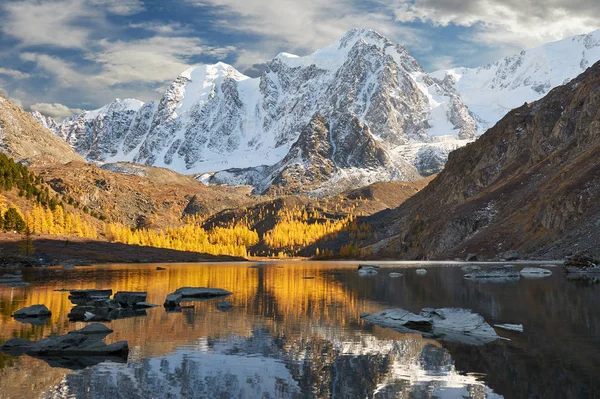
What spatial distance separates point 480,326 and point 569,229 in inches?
4523

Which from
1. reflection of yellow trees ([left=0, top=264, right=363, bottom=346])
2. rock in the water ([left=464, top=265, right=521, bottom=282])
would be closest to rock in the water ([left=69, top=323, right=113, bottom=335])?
reflection of yellow trees ([left=0, top=264, right=363, bottom=346])

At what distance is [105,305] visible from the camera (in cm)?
6022

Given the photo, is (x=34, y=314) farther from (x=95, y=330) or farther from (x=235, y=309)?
(x=235, y=309)

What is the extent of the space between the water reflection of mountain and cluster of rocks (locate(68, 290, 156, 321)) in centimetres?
1877

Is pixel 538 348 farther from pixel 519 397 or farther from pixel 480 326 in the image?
pixel 519 397

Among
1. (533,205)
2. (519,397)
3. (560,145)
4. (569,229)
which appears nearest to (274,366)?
(519,397)

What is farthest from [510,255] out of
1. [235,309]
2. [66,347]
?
[66,347]

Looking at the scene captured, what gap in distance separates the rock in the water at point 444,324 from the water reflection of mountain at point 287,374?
363 cm

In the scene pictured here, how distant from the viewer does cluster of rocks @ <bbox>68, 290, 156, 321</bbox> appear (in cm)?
5228

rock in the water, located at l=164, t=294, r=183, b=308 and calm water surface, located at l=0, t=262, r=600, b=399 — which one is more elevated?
rock in the water, located at l=164, t=294, r=183, b=308

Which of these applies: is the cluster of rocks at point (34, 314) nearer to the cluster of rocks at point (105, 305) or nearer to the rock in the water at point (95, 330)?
the cluster of rocks at point (105, 305)

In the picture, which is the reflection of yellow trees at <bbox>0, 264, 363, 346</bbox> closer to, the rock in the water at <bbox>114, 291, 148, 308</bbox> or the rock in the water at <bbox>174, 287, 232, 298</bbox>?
the rock in the water at <bbox>174, 287, 232, 298</bbox>

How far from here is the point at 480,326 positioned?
1578 inches

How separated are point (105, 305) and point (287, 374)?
36.1 metres
